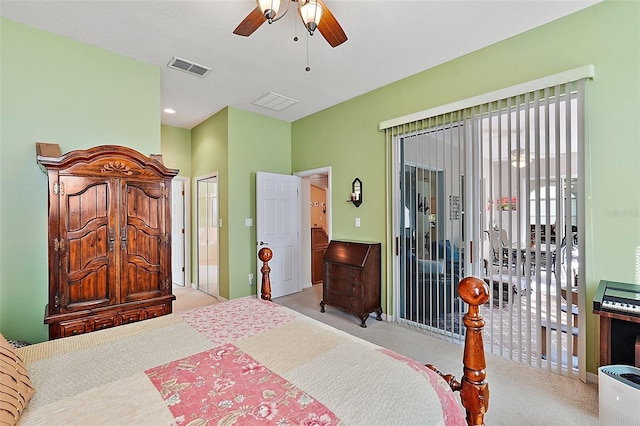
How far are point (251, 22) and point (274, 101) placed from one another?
224 cm

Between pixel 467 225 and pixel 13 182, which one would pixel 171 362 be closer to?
Answer: pixel 13 182

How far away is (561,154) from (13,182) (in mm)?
4611

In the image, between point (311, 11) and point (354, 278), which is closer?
point (311, 11)

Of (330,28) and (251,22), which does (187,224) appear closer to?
(251,22)

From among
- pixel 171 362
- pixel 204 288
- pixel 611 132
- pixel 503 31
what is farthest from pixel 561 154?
pixel 204 288

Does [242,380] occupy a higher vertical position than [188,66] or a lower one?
lower

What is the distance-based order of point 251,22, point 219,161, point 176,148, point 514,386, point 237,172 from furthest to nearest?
point 176,148 → point 219,161 → point 237,172 → point 514,386 → point 251,22

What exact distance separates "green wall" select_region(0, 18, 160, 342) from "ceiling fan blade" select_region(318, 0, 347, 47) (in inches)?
92.6

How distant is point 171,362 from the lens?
1.24 metres

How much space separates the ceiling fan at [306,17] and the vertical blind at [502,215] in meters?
1.64

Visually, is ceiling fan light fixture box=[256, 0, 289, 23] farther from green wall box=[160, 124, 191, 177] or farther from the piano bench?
green wall box=[160, 124, 191, 177]

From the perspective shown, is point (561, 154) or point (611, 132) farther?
point (561, 154)

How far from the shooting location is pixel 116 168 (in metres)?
2.42

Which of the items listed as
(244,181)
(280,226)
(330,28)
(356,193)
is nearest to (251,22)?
(330,28)
